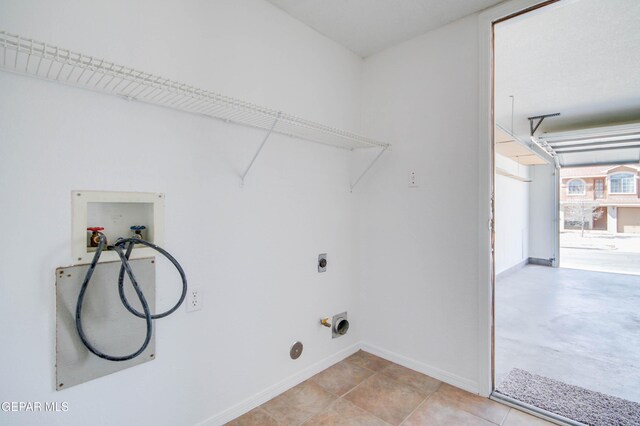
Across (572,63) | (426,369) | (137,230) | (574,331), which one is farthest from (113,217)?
(574,331)

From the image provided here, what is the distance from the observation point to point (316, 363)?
2.28m

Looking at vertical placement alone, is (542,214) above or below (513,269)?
above

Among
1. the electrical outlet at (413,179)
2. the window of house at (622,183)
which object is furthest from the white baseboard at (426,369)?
the window of house at (622,183)

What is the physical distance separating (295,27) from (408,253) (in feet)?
5.75

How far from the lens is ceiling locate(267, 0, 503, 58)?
1.93 m

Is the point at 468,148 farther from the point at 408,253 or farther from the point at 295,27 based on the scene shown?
Result: the point at 295,27

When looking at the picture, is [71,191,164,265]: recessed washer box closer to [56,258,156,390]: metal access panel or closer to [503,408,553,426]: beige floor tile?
[56,258,156,390]: metal access panel

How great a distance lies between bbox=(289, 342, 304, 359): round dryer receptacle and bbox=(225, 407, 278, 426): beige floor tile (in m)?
0.37

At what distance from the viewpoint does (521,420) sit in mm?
1774

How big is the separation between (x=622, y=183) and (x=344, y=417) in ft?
33.5

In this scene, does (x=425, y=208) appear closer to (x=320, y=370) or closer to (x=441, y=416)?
(x=441, y=416)

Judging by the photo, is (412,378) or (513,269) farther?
(513,269)

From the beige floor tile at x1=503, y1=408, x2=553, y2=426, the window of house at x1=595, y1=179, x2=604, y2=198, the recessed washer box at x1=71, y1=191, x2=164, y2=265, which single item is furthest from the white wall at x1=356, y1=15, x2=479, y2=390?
the window of house at x1=595, y1=179, x2=604, y2=198

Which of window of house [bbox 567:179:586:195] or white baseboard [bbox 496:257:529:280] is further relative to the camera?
window of house [bbox 567:179:586:195]
